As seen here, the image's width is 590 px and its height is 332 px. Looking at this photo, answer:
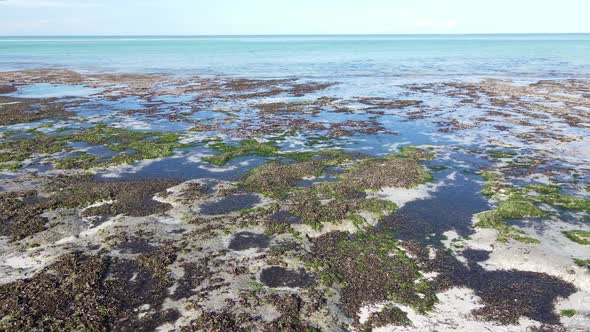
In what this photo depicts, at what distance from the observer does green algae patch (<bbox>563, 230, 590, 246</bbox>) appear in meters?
12.4

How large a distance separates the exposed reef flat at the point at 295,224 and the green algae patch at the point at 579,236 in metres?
0.06

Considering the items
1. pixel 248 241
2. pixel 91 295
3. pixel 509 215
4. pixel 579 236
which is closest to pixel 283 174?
pixel 248 241

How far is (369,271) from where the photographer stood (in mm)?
10961

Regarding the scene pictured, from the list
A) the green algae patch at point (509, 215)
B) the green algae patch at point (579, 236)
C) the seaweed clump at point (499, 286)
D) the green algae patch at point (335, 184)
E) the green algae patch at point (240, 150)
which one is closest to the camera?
the seaweed clump at point (499, 286)

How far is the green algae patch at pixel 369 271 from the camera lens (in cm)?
988

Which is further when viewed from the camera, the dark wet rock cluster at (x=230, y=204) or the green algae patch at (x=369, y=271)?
the dark wet rock cluster at (x=230, y=204)

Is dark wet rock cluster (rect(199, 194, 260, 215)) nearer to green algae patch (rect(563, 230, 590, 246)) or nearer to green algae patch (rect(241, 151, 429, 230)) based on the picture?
green algae patch (rect(241, 151, 429, 230))

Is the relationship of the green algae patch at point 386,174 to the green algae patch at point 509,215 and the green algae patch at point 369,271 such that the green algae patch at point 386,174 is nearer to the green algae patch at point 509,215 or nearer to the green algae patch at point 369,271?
the green algae patch at point 509,215

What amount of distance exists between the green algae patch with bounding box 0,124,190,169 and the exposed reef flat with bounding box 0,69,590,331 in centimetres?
14

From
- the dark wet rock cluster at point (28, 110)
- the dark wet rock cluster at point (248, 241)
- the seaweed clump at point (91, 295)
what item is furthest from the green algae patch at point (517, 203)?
the dark wet rock cluster at point (28, 110)

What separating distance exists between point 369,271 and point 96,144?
1764cm

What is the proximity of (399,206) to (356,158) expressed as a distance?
5659mm

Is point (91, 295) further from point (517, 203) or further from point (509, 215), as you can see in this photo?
point (517, 203)

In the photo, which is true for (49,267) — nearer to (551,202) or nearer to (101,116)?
(551,202)
